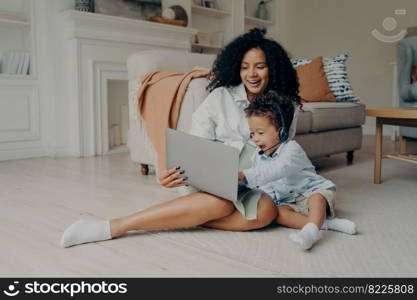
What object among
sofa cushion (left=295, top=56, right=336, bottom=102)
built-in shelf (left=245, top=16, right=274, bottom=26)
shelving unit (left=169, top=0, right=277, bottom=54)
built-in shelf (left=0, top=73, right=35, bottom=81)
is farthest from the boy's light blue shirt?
built-in shelf (left=245, top=16, right=274, bottom=26)

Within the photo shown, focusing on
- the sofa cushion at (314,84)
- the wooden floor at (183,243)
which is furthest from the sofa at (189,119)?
the wooden floor at (183,243)

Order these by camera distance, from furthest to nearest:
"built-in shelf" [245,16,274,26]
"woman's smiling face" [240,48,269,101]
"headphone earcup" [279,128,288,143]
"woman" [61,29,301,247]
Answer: "built-in shelf" [245,16,274,26] < "woman's smiling face" [240,48,269,101] < "headphone earcup" [279,128,288,143] < "woman" [61,29,301,247]

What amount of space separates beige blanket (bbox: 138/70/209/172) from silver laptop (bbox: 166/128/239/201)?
685 mm

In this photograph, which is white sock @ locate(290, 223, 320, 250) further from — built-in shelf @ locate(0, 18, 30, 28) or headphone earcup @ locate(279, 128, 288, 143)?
built-in shelf @ locate(0, 18, 30, 28)

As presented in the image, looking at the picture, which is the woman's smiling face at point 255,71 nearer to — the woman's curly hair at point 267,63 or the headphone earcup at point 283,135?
the woman's curly hair at point 267,63

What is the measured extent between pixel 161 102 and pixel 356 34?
146 inches

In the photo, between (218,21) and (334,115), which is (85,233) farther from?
(218,21)

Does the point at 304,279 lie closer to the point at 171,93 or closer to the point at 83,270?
the point at 83,270

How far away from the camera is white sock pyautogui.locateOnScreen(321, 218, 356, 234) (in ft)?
5.05

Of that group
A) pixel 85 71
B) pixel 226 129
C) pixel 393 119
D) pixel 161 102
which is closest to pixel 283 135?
pixel 226 129

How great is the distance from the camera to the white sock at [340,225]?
1.54m

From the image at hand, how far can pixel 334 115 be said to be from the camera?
3010 millimetres

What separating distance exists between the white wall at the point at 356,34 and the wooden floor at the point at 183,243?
9.85 ft

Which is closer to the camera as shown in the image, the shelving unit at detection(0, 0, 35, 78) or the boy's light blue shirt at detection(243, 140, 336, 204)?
the boy's light blue shirt at detection(243, 140, 336, 204)
